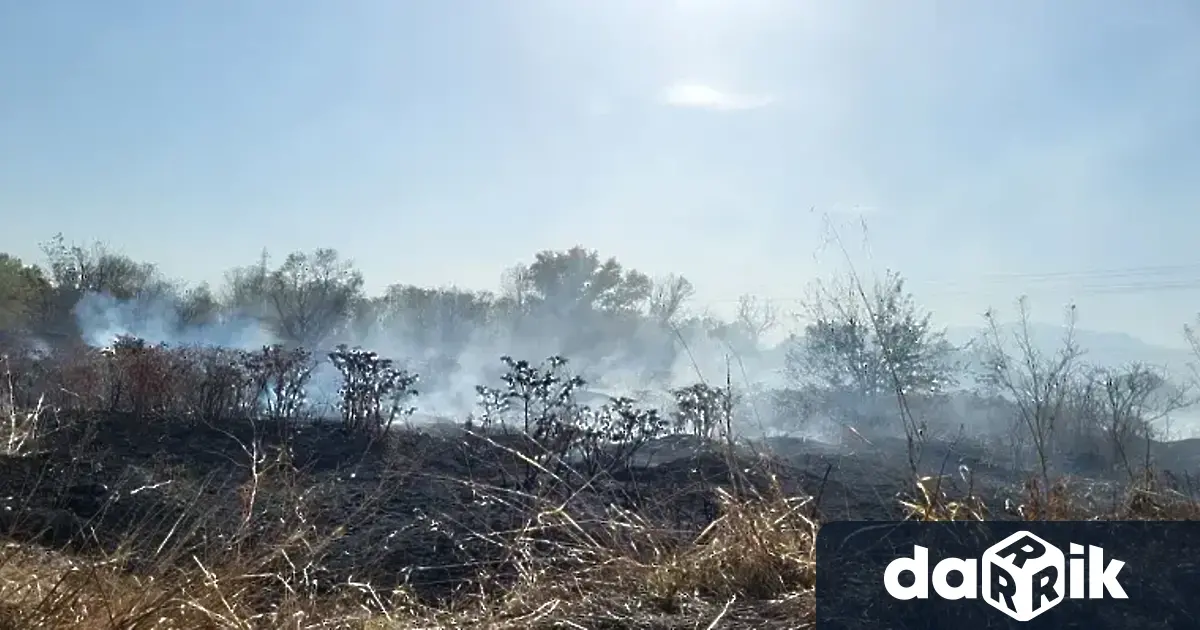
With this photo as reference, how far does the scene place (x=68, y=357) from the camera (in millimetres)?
12094

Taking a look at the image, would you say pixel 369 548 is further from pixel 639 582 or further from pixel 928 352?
pixel 928 352

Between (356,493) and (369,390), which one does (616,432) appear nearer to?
(356,493)

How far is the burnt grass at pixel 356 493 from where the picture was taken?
4.66 m

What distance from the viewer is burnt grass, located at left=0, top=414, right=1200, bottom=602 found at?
4.66 meters

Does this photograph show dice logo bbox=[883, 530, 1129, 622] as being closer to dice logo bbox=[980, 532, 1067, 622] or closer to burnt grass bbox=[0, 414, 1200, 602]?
dice logo bbox=[980, 532, 1067, 622]

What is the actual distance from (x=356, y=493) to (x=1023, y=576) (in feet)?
13.9

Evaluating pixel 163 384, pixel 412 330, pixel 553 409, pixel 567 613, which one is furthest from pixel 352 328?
pixel 567 613

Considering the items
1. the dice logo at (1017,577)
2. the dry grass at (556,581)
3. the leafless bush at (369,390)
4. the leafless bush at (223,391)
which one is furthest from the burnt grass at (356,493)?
the dice logo at (1017,577)

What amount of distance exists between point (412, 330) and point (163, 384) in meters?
27.0

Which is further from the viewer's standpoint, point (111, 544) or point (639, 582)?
point (111, 544)

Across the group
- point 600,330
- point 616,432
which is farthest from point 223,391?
point 600,330

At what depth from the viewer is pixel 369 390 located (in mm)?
9633

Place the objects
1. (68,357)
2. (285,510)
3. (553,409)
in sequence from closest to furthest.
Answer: (285,510)
(553,409)
(68,357)

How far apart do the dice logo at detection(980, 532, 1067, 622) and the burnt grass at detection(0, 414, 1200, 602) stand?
445 millimetres
